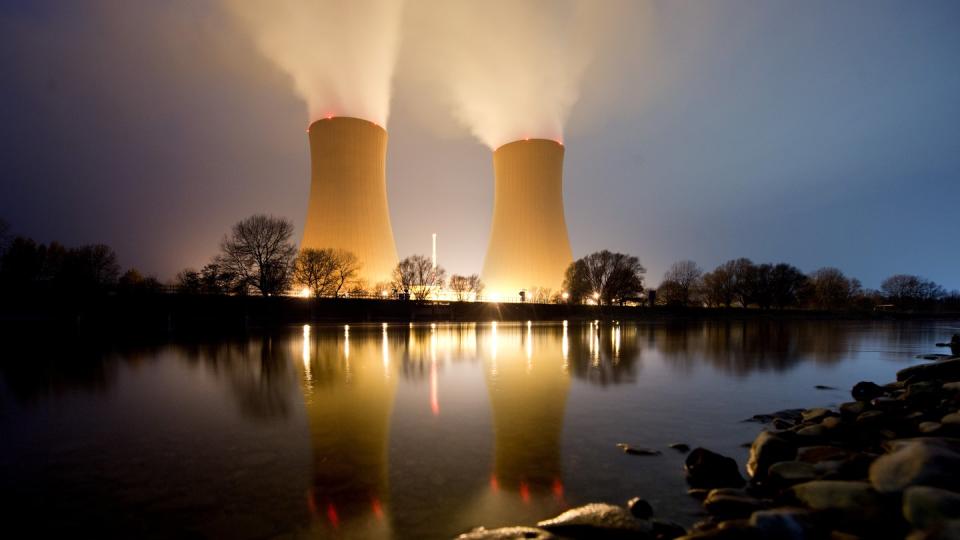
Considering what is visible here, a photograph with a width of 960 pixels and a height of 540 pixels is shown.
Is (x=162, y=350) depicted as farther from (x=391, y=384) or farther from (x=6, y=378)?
(x=391, y=384)

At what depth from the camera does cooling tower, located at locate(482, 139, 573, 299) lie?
95.9 feet

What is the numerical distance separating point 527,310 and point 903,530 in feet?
108

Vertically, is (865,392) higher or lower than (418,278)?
lower

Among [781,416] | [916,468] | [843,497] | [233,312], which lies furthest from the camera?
[233,312]

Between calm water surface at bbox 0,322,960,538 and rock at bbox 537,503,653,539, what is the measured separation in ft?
0.60

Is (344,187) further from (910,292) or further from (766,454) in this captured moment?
(910,292)

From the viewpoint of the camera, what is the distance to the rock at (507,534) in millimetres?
2461

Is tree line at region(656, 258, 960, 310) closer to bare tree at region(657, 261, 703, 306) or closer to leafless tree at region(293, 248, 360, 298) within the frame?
bare tree at region(657, 261, 703, 306)

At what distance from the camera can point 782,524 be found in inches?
92.5

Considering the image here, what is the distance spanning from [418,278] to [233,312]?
53.2 ft

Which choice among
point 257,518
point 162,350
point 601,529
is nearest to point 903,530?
point 601,529

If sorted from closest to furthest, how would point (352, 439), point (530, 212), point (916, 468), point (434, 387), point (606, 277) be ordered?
point (916, 468)
point (352, 439)
point (434, 387)
point (530, 212)
point (606, 277)

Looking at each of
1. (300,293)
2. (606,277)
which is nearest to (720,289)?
(606,277)

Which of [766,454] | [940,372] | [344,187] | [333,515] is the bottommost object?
[333,515]
